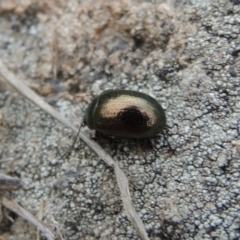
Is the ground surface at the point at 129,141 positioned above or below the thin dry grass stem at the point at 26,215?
above

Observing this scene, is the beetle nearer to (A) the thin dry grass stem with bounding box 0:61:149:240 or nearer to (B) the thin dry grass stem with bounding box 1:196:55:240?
(A) the thin dry grass stem with bounding box 0:61:149:240

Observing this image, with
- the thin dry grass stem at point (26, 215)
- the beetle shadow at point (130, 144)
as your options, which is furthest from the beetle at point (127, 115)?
the thin dry grass stem at point (26, 215)

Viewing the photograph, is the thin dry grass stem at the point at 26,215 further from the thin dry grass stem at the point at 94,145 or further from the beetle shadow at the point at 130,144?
the beetle shadow at the point at 130,144

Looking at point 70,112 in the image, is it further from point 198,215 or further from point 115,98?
point 198,215

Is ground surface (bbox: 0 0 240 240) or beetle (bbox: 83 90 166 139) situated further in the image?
beetle (bbox: 83 90 166 139)

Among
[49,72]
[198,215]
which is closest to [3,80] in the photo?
[49,72]

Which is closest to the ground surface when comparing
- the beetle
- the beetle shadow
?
the beetle shadow
